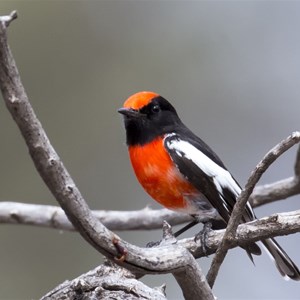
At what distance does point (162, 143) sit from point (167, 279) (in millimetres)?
2306

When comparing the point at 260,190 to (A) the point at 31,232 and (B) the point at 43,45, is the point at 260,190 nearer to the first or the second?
(A) the point at 31,232

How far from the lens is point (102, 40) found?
716cm

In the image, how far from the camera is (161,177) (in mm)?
3729

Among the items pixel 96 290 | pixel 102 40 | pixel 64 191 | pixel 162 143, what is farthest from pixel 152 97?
pixel 102 40

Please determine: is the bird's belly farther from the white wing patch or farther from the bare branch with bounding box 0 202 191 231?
the bare branch with bounding box 0 202 191 231

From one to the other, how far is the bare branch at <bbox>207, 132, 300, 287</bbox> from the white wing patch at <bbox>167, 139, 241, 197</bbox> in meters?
1.11

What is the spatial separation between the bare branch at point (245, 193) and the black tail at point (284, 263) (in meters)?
1.06

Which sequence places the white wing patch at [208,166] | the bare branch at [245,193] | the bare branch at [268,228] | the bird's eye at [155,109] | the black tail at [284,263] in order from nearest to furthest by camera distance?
the bare branch at [245,193] < the bare branch at [268,228] < the black tail at [284,263] < the white wing patch at [208,166] < the bird's eye at [155,109]

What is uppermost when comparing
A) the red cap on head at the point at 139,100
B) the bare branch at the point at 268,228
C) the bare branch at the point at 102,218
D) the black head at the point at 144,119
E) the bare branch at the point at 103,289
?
the red cap on head at the point at 139,100

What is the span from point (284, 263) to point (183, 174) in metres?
0.69

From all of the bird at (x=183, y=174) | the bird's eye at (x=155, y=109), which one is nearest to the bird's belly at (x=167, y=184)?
the bird at (x=183, y=174)

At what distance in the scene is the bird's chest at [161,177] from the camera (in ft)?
12.2

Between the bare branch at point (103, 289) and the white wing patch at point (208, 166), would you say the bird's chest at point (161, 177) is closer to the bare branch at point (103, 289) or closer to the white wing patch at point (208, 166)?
the white wing patch at point (208, 166)

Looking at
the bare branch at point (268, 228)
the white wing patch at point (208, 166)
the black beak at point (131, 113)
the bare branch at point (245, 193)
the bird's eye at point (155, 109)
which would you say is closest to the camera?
the bare branch at point (245, 193)
